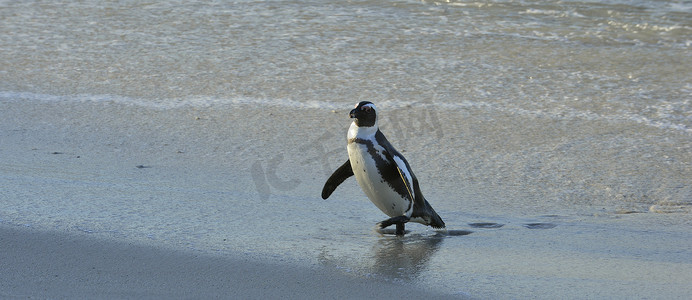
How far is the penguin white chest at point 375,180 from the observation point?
3.04 m

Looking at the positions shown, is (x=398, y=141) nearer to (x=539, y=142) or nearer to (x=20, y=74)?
(x=539, y=142)

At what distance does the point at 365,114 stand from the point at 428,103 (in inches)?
87.5

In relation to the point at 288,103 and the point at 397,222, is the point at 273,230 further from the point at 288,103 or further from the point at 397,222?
the point at 288,103

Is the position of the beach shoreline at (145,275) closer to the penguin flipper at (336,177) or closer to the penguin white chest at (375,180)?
the penguin white chest at (375,180)

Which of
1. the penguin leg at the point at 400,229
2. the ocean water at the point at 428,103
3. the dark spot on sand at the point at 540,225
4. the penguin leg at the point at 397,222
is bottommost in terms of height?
the ocean water at the point at 428,103

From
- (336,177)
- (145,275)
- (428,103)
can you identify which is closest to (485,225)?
(336,177)

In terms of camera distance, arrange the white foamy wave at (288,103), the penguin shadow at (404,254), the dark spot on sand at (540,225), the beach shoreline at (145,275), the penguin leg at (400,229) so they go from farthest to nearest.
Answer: the white foamy wave at (288,103) < the dark spot on sand at (540,225) < the penguin leg at (400,229) < the penguin shadow at (404,254) < the beach shoreline at (145,275)

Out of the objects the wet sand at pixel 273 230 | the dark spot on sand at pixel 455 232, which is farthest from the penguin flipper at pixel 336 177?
the dark spot on sand at pixel 455 232

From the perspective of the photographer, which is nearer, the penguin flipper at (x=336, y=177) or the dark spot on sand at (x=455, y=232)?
the dark spot on sand at (x=455, y=232)

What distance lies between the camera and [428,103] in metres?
5.17

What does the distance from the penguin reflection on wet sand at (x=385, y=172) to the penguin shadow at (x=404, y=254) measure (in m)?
0.06

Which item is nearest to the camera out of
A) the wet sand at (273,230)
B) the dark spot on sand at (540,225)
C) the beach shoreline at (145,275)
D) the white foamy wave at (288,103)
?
the beach shoreline at (145,275)

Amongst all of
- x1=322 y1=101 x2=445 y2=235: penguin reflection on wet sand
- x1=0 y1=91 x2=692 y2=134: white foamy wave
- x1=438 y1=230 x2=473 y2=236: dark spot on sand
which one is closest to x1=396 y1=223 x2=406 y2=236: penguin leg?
x1=322 y1=101 x2=445 y2=235: penguin reflection on wet sand

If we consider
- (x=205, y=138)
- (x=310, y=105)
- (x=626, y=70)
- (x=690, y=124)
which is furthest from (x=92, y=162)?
(x=626, y=70)
